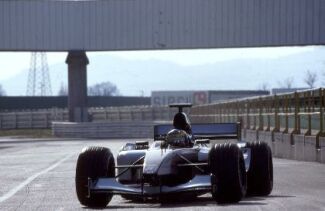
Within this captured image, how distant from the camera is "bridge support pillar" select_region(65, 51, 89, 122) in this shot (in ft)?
208

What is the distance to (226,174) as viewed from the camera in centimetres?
1312

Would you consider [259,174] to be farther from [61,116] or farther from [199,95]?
[199,95]

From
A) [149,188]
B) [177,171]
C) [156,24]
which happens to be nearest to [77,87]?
[156,24]

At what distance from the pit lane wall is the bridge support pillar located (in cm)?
2583

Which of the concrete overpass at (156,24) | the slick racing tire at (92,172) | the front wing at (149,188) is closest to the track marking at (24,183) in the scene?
Result: the slick racing tire at (92,172)

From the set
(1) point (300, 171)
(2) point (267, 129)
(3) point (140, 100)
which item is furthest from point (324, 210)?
(3) point (140, 100)

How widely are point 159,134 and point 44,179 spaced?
415cm

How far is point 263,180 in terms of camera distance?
1491 cm

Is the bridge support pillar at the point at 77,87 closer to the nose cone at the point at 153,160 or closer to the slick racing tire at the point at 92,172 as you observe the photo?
the slick racing tire at the point at 92,172

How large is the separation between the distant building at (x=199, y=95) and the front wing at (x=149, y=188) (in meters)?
86.4

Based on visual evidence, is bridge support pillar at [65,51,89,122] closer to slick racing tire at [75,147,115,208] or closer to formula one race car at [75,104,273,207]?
formula one race car at [75,104,273,207]

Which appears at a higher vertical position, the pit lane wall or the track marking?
the pit lane wall

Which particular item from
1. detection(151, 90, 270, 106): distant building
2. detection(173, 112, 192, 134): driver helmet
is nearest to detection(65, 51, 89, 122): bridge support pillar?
detection(151, 90, 270, 106): distant building

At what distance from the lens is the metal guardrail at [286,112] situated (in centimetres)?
2445
